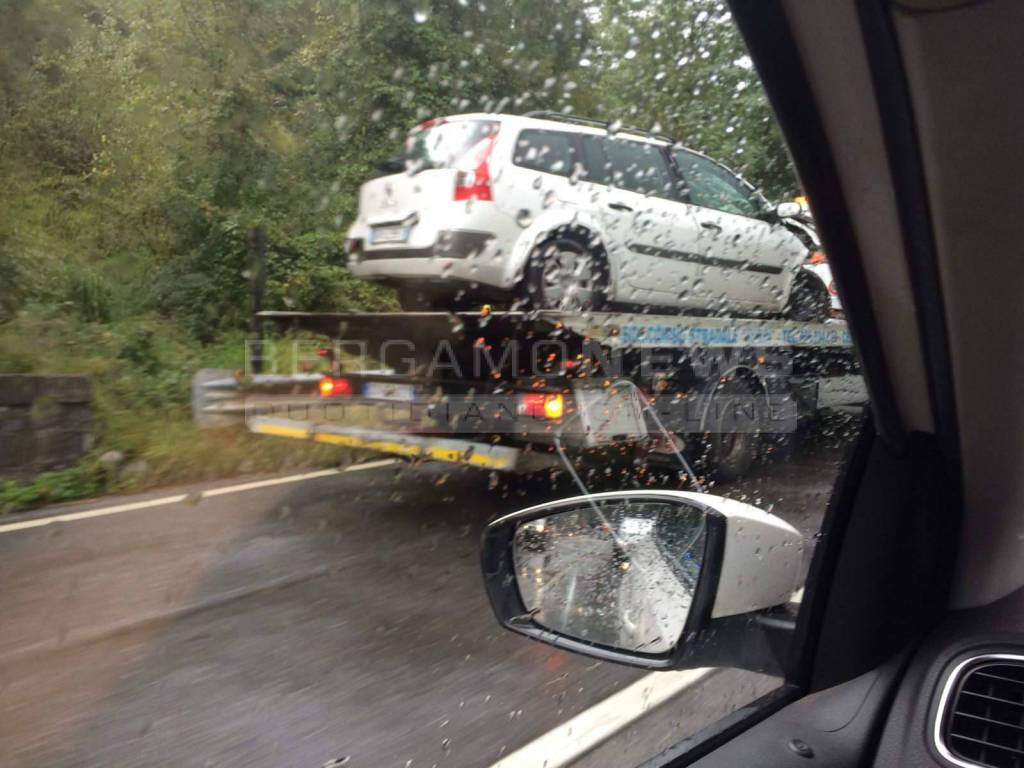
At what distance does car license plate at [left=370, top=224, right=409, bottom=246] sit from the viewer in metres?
2.72

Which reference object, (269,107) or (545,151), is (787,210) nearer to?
(545,151)

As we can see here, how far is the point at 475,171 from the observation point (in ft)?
9.77

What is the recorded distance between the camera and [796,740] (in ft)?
6.05

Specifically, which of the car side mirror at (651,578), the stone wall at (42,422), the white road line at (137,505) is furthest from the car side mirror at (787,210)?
the stone wall at (42,422)

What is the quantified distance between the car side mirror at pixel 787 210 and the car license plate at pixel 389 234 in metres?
1.12

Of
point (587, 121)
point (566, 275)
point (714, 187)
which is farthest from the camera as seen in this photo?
point (566, 275)

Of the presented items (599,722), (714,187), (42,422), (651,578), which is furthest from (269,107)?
(42,422)

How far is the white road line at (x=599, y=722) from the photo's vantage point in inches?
99.3

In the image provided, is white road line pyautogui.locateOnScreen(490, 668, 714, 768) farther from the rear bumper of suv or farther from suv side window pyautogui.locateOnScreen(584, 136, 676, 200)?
suv side window pyautogui.locateOnScreen(584, 136, 676, 200)

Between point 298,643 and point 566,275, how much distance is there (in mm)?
1952

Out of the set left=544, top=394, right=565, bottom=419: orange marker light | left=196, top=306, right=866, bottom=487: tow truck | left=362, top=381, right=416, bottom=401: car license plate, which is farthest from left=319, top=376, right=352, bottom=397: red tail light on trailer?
left=544, top=394, right=565, bottom=419: orange marker light

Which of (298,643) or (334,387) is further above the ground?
(334,387)

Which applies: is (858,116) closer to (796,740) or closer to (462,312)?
(796,740)

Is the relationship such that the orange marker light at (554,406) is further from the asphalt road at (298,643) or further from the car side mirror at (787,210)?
the car side mirror at (787,210)
